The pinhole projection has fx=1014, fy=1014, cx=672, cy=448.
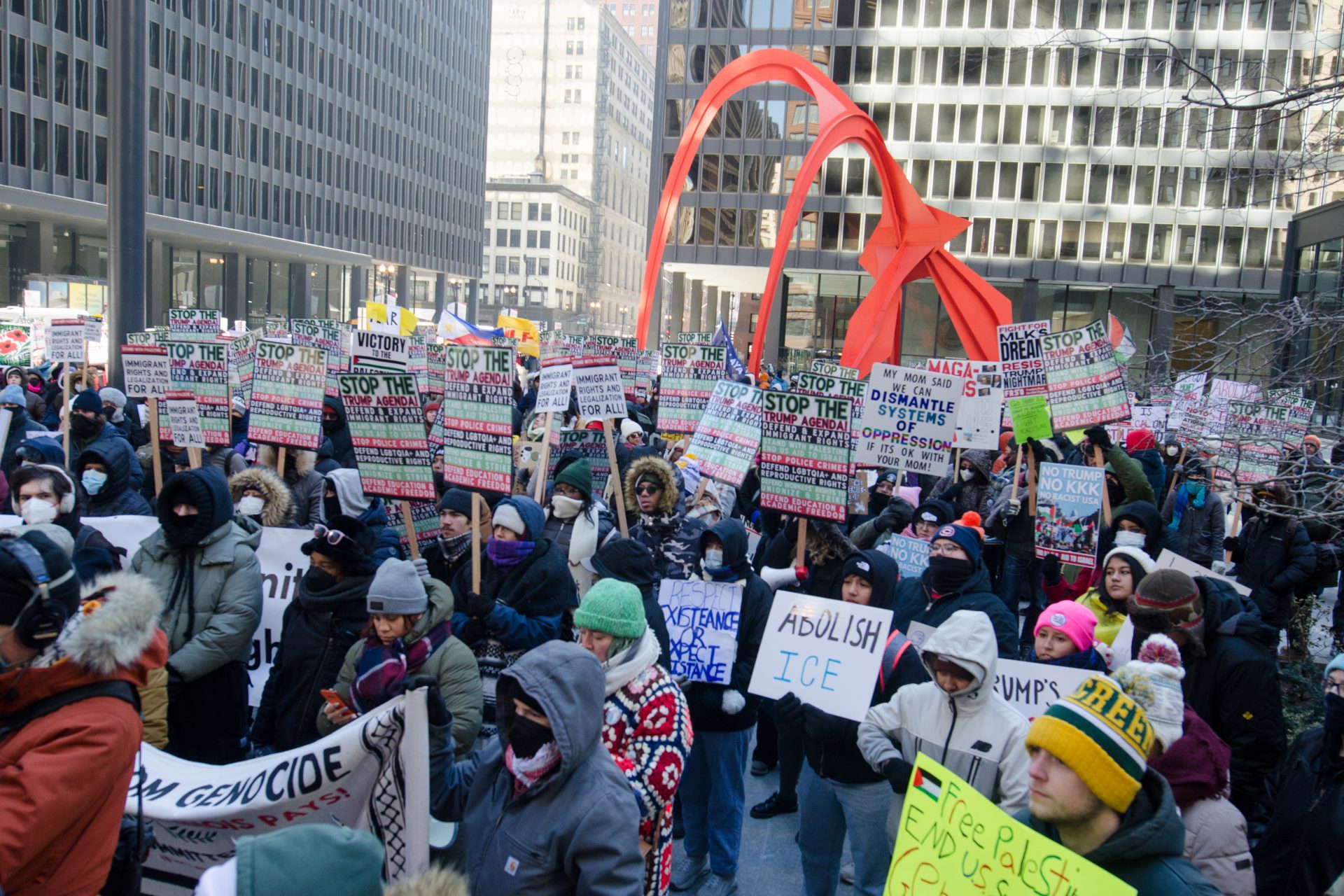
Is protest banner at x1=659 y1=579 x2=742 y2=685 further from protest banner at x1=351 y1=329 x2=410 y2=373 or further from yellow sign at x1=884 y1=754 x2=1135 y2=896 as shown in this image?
protest banner at x1=351 y1=329 x2=410 y2=373

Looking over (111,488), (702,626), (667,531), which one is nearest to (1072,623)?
(702,626)

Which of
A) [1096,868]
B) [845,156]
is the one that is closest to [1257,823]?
[1096,868]

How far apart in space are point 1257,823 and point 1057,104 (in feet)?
157

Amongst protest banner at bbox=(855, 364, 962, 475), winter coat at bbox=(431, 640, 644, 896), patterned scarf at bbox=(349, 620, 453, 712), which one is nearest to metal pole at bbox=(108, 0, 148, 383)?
protest banner at bbox=(855, 364, 962, 475)

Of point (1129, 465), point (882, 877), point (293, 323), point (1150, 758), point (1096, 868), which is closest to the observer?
point (1096, 868)

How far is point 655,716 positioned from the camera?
3.53 metres

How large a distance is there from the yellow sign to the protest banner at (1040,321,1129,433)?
6.65 metres

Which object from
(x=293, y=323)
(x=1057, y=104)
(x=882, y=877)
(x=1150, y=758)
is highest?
(x=1057, y=104)

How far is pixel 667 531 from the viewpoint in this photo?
6.16 meters

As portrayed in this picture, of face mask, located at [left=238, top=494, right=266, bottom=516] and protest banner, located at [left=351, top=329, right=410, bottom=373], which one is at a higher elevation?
protest banner, located at [left=351, top=329, right=410, bottom=373]

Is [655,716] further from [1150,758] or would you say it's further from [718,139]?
[718,139]

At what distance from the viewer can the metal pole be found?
14883 mm

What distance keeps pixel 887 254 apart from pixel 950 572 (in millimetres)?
18051

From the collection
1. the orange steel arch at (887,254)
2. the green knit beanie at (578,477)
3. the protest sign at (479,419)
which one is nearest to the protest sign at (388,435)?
the protest sign at (479,419)
